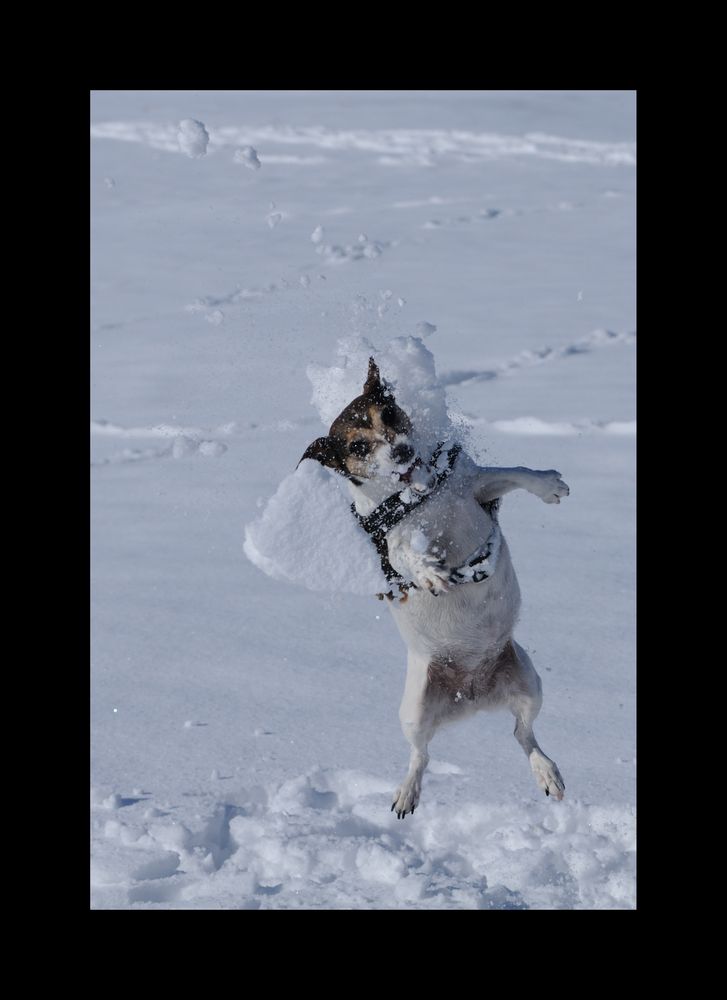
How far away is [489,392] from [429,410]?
4820 mm

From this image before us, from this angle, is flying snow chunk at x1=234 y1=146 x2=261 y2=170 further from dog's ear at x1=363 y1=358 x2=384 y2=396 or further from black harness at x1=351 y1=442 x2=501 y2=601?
black harness at x1=351 y1=442 x2=501 y2=601

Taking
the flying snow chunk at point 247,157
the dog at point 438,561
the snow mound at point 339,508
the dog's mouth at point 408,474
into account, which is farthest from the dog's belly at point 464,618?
the flying snow chunk at point 247,157

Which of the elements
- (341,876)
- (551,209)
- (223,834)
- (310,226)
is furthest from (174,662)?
(551,209)

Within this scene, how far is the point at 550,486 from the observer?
3160 millimetres

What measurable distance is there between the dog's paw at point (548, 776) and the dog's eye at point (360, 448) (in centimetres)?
127

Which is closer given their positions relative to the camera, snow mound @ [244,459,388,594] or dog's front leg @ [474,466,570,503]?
snow mound @ [244,459,388,594]

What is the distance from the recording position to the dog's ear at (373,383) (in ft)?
9.97

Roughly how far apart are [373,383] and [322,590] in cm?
60

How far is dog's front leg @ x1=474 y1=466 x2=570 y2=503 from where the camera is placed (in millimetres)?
3164

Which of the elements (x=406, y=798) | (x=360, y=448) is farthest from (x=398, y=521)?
(x=406, y=798)

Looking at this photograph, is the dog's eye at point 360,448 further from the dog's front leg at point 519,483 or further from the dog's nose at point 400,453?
the dog's front leg at point 519,483

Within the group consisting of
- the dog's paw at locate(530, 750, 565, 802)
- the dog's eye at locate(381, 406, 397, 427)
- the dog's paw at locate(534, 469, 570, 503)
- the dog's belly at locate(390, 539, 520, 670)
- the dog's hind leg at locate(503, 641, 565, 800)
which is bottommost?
the dog's paw at locate(530, 750, 565, 802)

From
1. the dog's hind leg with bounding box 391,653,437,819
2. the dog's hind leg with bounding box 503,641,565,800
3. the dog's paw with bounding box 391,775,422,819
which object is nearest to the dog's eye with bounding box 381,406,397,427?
the dog's hind leg with bounding box 391,653,437,819

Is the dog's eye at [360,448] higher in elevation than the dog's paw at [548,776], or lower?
higher
